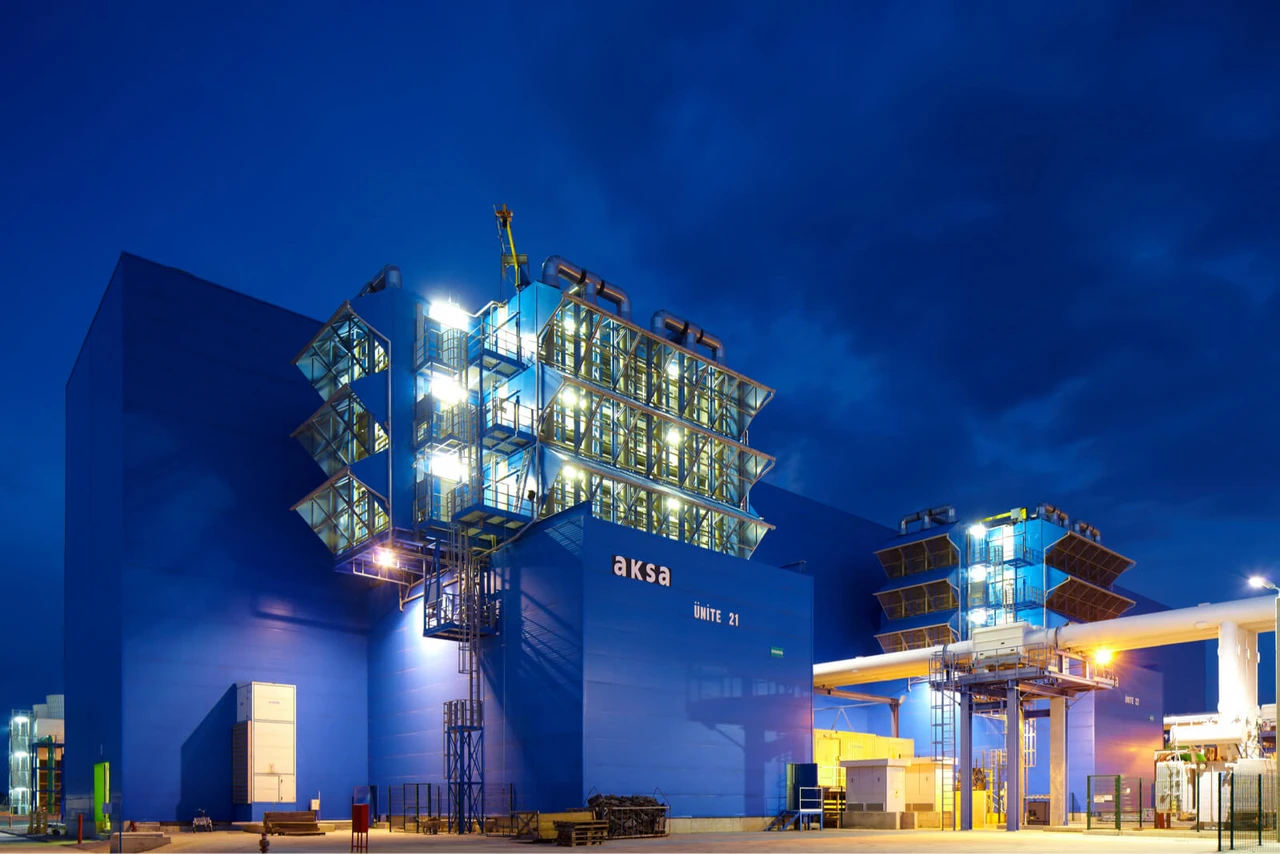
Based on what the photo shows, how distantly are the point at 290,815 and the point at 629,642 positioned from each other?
1549 cm

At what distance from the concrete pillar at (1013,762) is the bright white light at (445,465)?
2711 cm

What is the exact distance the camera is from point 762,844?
1404 inches

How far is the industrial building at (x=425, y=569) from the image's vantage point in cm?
4472

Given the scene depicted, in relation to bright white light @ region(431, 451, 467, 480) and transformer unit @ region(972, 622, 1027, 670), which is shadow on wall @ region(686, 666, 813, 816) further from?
bright white light @ region(431, 451, 467, 480)

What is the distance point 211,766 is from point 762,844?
86.6 feet

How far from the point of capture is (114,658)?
46.7 metres

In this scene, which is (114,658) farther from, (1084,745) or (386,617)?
(1084,745)

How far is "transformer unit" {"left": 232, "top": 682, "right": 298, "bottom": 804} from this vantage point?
46406 mm

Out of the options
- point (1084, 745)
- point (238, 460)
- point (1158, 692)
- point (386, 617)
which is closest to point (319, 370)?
point (238, 460)

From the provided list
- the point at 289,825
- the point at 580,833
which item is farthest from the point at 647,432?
the point at 289,825

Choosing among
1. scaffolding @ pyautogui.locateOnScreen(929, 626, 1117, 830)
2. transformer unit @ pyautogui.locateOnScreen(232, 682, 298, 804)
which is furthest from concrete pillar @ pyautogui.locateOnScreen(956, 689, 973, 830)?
transformer unit @ pyautogui.locateOnScreen(232, 682, 298, 804)

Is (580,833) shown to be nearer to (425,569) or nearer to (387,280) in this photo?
(425,569)

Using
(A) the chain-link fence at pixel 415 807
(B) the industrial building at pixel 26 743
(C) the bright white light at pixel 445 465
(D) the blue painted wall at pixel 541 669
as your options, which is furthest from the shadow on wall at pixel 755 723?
(B) the industrial building at pixel 26 743

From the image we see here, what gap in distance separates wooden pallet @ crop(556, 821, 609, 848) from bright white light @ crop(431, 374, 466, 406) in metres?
21.0
